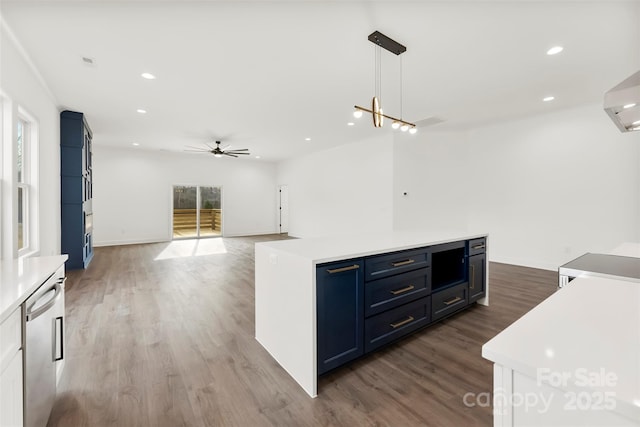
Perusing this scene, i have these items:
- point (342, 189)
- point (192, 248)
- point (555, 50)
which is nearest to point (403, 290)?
point (555, 50)

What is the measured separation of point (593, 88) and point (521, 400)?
504cm

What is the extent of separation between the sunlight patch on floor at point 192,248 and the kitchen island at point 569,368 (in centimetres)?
677

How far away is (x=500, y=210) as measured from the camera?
225 inches

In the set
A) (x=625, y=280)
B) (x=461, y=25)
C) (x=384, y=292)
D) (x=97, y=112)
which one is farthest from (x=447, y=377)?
(x=97, y=112)

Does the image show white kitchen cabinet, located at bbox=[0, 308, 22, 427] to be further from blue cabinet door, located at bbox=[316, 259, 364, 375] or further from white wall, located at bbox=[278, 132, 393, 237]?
white wall, located at bbox=[278, 132, 393, 237]

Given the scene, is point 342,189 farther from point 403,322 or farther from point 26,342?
point 26,342

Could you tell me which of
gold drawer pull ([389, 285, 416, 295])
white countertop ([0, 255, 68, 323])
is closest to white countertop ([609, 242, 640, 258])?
gold drawer pull ([389, 285, 416, 295])

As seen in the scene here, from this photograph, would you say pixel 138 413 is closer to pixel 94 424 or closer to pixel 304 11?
pixel 94 424

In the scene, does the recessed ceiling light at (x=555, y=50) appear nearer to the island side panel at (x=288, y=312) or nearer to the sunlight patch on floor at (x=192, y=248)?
the island side panel at (x=288, y=312)

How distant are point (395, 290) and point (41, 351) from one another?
7.36ft

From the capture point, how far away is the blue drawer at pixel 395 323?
2131 mm

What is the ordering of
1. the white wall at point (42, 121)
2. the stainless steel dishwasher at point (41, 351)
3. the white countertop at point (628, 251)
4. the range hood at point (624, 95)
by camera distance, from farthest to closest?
the white wall at point (42, 121)
the white countertop at point (628, 251)
the range hood at point (624, 95)
the stainless steel dishwasher at point (41, 351)

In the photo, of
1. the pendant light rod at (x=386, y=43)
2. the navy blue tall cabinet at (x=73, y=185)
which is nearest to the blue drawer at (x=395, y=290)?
the pendant light rod at (x=386, y=43)

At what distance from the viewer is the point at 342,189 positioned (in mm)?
7844
